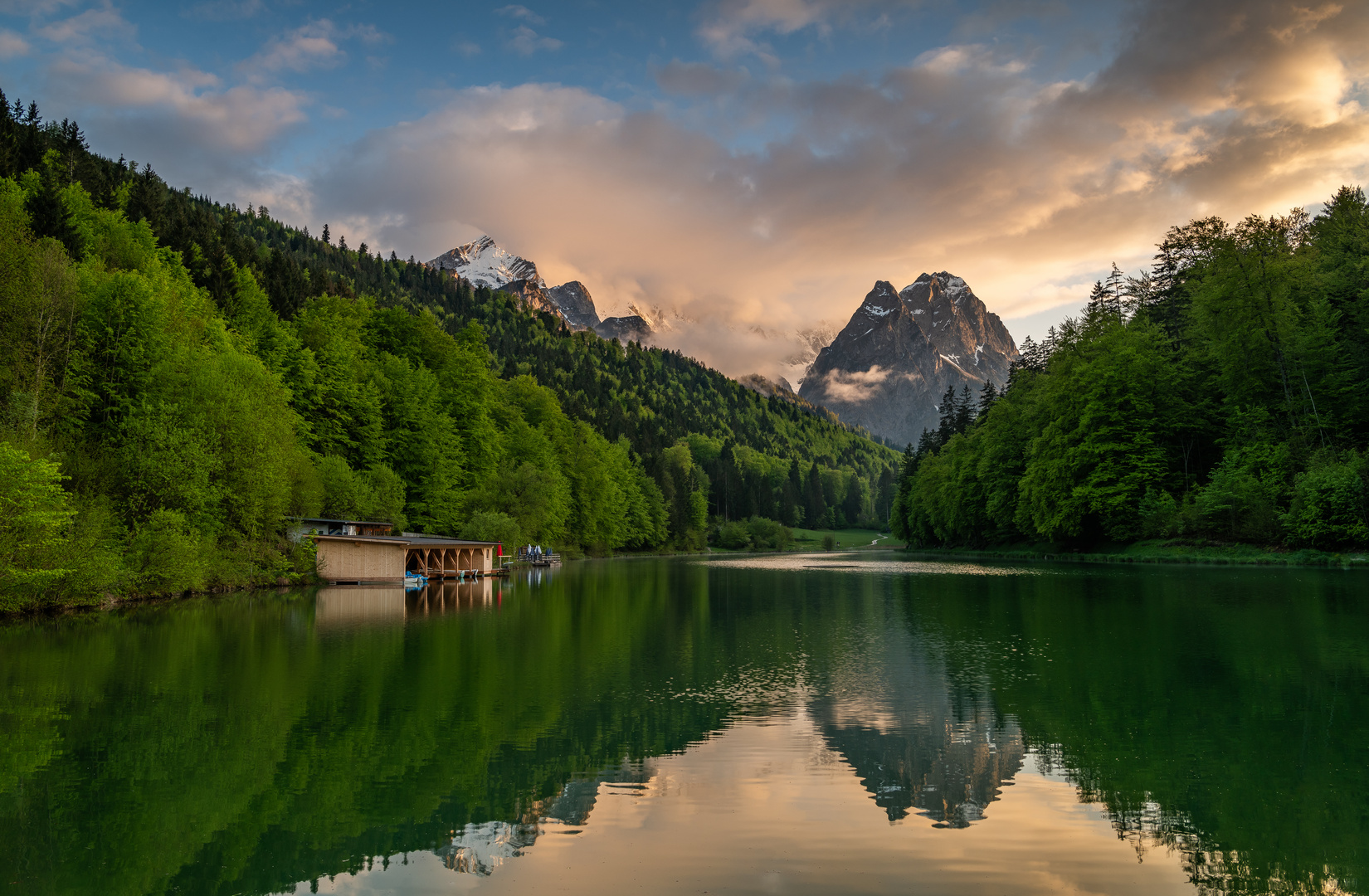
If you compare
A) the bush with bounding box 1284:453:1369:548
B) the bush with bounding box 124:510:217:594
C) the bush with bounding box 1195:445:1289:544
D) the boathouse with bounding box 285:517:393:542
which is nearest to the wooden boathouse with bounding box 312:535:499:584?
the boathouse with bounding box 285:517:393:542

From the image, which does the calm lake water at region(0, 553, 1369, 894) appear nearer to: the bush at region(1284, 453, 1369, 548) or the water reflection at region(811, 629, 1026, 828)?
the water reflection at region(811, 629, 1026, 828)

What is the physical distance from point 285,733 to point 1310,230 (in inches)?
3278

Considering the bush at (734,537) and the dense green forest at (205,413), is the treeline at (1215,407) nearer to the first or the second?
the dense green forest at (205,413)

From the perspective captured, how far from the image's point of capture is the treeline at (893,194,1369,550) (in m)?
56.9

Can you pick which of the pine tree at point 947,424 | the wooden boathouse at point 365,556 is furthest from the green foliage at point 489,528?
the pine tree at point 947,424

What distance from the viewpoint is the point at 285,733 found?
14.3m

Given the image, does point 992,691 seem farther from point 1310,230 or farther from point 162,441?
point 1310,230

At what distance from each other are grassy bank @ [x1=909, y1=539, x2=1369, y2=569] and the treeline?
909mm

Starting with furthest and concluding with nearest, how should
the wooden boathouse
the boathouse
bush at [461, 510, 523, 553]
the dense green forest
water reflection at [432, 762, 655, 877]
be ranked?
1. bush at [461, 510, 523, 553]
2. the wooden boathouse
3. the boathouse
4. the dense green forest
5. water reflection at [432, 762, 655, 877]

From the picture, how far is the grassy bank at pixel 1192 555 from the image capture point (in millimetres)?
51656

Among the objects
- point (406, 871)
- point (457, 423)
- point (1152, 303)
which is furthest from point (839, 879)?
point (1152, 303)

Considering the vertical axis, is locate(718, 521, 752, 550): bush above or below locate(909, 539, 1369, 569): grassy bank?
below

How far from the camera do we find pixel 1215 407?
68.6 m

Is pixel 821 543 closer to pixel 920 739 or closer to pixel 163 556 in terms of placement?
pixel 163 556
